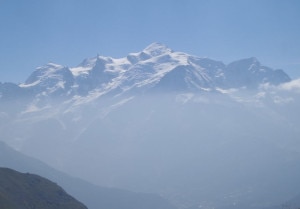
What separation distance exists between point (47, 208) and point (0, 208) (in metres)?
31.9

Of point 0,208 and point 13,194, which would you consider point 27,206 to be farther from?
point 0,208

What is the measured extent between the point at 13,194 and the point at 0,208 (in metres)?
29.5

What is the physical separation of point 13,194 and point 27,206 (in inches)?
420

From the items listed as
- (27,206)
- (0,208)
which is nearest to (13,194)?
(27,206)

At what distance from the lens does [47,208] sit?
648ft

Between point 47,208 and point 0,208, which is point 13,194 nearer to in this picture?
point 47,208

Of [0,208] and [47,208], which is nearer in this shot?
[0,208]

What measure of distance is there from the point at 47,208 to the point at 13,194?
52.4 feet

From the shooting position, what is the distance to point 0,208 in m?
168

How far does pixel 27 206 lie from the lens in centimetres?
19138

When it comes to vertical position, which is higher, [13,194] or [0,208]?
[13,194]

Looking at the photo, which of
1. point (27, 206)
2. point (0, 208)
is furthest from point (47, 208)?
point (0, 208)

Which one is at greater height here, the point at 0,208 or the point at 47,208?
the point at 47,208
